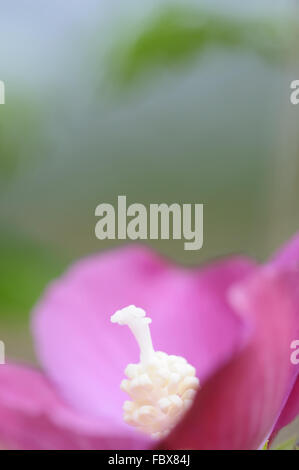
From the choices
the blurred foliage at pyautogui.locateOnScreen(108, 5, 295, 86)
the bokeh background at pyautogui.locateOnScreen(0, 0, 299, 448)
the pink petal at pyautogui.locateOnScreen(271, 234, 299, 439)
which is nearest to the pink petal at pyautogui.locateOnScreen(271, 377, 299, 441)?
the pink petal at pyautogui.locateOnScreen(271, 234, 299, 439)

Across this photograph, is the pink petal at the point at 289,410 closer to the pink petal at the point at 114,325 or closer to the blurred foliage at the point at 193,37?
the pink petal at the point at 114,325

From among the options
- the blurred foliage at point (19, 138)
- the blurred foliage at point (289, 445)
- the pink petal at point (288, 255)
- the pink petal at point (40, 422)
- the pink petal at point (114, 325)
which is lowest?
the blurred foliage at point (289, 445)

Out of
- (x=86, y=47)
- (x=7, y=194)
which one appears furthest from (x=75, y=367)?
(x=86, y=47)

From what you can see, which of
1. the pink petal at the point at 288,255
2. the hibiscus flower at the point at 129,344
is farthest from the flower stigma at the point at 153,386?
A: the pink petal at the point at 288,255

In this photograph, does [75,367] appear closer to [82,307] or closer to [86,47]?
[82,307]

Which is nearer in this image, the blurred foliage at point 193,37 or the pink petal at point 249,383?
the pink petal at point 249,383

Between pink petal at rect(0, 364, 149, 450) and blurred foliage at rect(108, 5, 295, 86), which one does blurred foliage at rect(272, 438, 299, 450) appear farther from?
blurred foliage at rect(108, 5, 295, 86)
